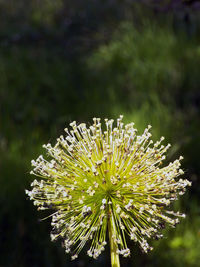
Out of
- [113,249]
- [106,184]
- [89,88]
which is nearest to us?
[113,249]

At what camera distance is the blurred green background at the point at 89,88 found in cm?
458

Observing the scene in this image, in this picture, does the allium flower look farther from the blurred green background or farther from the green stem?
the blurred green background

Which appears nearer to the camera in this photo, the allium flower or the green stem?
the green stem

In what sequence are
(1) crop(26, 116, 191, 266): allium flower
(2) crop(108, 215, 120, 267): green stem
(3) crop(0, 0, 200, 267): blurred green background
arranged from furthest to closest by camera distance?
(3) crop(0, 0, 200, 267): blurred green background → (1) crop(26, 116, 191, 266): allium flower → (2) crop(108, 215, 120, 267): green stem

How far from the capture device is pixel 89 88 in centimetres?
666

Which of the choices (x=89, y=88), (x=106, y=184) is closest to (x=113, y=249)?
(x=106, y=184)

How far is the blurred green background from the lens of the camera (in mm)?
4578

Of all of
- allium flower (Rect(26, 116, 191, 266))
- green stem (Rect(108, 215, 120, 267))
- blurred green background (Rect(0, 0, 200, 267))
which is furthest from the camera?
blurred green background (Rect(0, 0, 200, 267))

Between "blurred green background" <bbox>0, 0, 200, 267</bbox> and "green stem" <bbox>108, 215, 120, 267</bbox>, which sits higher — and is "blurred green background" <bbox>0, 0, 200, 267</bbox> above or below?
above

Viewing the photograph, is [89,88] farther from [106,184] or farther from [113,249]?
[113,249]

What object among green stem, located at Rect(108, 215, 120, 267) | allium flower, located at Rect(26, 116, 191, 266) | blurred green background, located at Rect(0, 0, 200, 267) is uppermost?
blurred green background, located at Rect(0, 0, 200, 267)

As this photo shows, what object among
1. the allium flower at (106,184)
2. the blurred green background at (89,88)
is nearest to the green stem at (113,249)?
the allium flower at (106,184)

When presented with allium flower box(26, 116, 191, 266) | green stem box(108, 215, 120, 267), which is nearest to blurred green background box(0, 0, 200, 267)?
allium flower box(26, 116, 191, 266)

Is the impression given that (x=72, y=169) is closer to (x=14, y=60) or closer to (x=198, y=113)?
(x=198, y=113)
